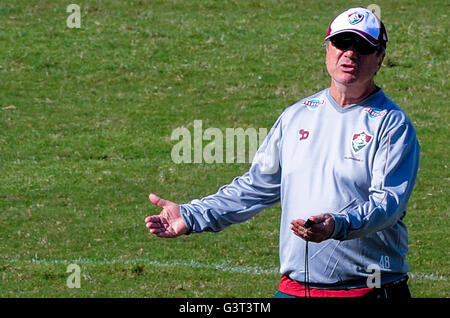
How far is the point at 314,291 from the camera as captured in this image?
20.6ft

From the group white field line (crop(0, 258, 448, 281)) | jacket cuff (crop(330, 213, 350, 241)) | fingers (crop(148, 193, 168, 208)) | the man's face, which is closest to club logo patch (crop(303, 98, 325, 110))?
the man's face

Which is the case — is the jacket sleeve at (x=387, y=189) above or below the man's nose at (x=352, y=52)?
below

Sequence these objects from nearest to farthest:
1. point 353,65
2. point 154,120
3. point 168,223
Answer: point 353,65, point 168,223, point 154,120

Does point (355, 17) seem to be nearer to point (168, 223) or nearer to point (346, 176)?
point (346, 176)

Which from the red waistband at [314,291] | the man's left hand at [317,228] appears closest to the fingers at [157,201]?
the red waistband at [314,291]

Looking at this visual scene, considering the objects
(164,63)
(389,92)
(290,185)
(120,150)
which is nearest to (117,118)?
(120,150)

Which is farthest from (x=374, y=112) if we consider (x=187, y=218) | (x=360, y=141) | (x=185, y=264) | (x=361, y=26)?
(x=185, y=264)

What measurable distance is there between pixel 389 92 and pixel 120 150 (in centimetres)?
514

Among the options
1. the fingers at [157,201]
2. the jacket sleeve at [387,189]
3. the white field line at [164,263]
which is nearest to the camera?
the jacket sleeve at [387,189]

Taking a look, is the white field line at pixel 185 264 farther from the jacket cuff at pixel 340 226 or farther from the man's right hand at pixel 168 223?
the jacket cuff at pixel 340 226

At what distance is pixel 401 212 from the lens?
6027mm

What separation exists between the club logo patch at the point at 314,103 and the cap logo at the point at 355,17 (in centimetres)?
45

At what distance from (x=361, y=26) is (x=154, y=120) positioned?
502 inches

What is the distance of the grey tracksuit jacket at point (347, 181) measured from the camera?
5.98 metres
